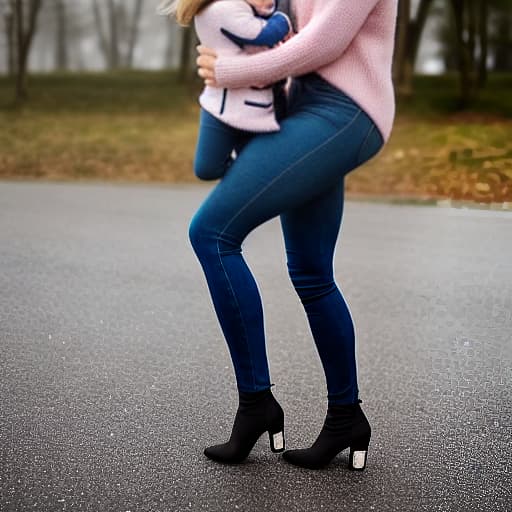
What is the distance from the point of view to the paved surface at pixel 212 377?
2.62m

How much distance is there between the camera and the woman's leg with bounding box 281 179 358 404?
2645 mm

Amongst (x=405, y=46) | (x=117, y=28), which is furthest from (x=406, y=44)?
(x=117, y=28)

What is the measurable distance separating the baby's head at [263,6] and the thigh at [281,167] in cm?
30

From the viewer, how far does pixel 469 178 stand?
12.8 m

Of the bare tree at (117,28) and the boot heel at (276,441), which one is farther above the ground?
the boot heel at (276,441)

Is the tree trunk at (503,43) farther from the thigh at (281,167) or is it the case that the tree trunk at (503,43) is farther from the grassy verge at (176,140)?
the thigh at (281,167)

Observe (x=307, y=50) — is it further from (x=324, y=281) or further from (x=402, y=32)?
(x=402, y=32)

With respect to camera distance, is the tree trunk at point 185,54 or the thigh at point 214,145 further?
the tree trunk at point 185,54

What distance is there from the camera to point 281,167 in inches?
95.7

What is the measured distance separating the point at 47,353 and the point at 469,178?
979 cm

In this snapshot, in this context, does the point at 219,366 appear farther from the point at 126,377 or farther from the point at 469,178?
the point at 469,178

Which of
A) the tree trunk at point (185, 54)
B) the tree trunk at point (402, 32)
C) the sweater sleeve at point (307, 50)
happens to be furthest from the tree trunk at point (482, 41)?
the sweater sleeve at point (307, 50)

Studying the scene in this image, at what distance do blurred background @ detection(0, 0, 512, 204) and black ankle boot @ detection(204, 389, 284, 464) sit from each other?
8524mm

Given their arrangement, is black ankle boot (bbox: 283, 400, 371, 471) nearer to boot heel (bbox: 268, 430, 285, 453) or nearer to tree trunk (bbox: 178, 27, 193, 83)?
boot heel (bbox: 268, 430, 285, 453)
